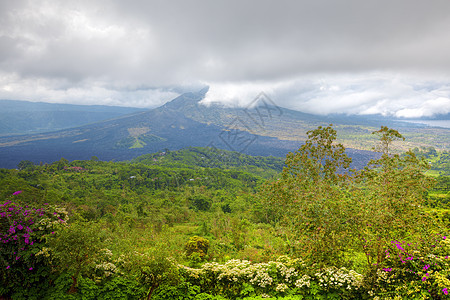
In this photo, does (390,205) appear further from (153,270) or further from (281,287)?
(153,270)

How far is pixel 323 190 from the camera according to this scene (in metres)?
8.24

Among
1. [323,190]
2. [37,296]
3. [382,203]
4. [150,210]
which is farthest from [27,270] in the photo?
[150,210]

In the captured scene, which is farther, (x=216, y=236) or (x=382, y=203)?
(x=216, y=236)

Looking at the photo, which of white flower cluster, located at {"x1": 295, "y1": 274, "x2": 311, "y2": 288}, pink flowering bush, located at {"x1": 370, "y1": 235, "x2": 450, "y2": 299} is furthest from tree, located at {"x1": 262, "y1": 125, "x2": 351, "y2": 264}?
pink flowering bush, located at {"x1": 370, "y1": 235, "x2": 450, "y2": 299}

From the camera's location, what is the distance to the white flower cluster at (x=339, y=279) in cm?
627

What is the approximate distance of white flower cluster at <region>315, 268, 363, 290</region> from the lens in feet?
20.6

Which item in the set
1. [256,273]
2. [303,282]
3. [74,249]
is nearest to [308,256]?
[303,282]

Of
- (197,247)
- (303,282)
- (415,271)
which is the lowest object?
(197,247)

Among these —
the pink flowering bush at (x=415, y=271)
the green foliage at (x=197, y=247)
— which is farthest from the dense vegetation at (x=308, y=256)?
the green foliage at (x=197, y=247)

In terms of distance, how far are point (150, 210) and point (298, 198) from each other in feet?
93.2

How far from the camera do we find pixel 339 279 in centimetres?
627

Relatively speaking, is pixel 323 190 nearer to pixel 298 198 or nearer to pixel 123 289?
pixel 298 198

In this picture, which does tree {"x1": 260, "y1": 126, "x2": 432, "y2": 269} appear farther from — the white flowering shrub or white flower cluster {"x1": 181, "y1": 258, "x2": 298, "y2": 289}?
white flower cluster {"x1": 181, "y1": 258, "x2": 298, "y2": 289}

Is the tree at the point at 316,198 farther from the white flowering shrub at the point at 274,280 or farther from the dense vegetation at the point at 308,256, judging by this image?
the white flowering shrub at the point at 274,280
